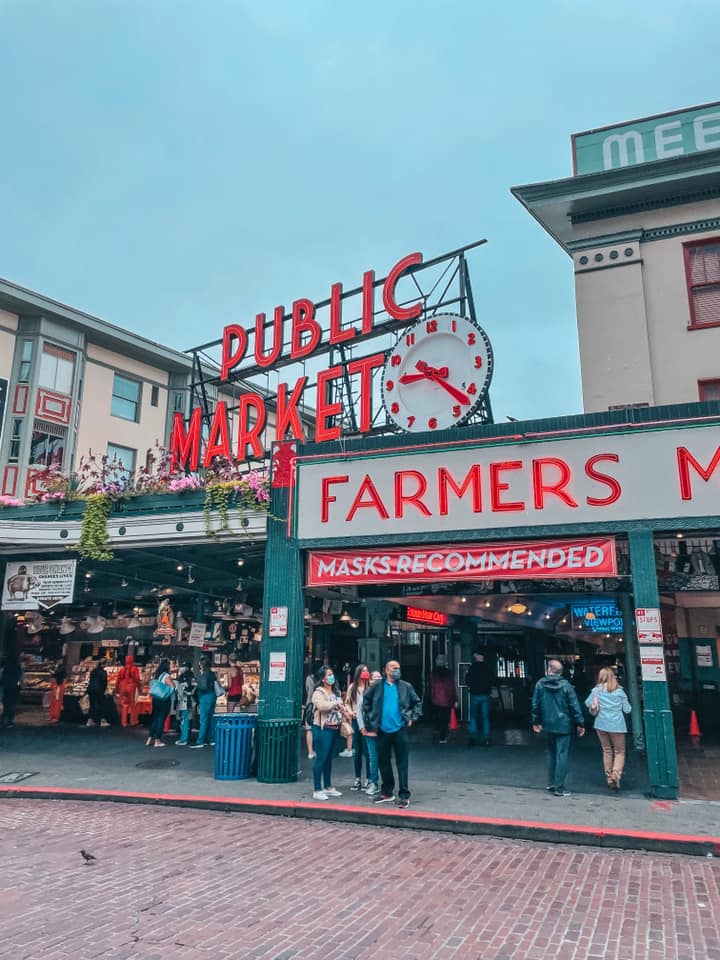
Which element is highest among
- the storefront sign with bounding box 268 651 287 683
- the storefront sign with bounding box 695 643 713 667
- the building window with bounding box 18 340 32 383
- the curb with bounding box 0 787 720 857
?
the building window with bounding box 18 340 32 383

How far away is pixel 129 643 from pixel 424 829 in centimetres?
1522

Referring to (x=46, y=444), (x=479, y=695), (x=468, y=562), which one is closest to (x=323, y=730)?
(x=468, y=562)

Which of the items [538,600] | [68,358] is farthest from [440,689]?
[68,358]

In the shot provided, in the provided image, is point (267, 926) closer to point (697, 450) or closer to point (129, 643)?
point (697, 450)

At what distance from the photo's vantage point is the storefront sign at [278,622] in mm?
12671

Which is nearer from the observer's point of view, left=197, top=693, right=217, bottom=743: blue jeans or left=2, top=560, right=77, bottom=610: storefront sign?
left=2, top=560, right=77, bottom=610: storefront sign

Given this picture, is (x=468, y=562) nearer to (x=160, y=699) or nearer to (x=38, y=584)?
(x=160, y=699)

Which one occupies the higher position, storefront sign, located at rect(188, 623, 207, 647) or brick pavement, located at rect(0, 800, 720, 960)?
storefront sign, located at rect(188, 623, 207, 647)

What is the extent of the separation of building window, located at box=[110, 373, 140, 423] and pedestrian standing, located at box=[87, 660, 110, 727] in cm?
1556

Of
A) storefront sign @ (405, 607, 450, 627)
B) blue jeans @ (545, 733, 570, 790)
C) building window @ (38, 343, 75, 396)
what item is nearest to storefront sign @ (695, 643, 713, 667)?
storefront sign @ (405, 607, 450, 627)

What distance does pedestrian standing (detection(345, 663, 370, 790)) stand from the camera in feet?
36.8

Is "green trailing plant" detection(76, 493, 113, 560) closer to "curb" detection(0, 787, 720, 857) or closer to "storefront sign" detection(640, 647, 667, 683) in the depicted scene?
"curb" detection(0, 787, 720, 857)

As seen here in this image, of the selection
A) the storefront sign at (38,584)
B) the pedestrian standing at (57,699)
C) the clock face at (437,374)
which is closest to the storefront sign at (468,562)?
the clock face at (437,374)

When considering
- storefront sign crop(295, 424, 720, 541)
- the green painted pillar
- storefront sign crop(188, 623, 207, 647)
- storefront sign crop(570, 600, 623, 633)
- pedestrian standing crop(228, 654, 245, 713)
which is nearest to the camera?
the green painted pillar
